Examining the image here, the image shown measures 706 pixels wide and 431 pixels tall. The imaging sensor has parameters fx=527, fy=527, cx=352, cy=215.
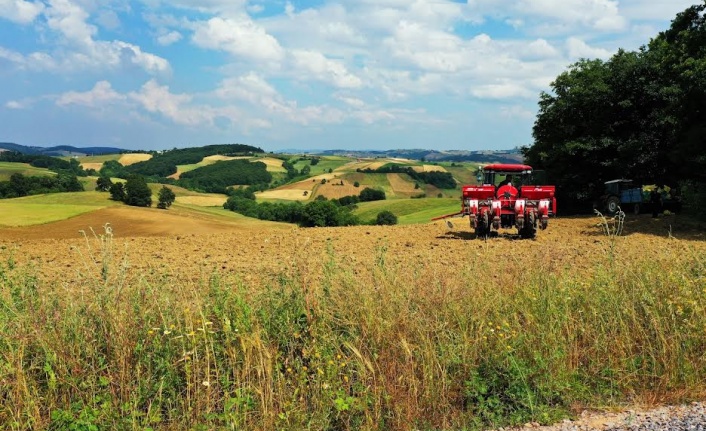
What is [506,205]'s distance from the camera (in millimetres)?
15719

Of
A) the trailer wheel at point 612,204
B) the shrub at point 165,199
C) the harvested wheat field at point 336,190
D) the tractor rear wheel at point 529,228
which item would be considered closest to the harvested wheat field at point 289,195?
the harvested wheat field at point 336,190

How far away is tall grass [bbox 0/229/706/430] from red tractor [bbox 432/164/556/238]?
29.0ft

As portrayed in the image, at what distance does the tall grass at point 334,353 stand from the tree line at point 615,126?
1693cm

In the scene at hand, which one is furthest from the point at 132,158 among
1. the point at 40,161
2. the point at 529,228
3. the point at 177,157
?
the point at 529,228

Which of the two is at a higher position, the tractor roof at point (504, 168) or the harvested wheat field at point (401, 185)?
the tractor roof at point (504, 168)

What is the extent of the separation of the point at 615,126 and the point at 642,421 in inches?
892

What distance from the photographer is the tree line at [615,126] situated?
21703mm

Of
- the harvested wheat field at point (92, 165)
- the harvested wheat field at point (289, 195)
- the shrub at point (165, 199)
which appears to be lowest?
the harvested wheat field at point (289, 195)

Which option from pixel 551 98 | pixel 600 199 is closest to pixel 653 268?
pixel 600 199

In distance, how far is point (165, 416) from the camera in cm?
448

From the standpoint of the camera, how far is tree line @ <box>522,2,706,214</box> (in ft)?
71.2

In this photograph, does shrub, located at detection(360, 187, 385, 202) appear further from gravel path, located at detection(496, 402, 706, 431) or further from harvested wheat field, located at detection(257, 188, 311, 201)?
gravel path, located at detection(496, 402, 706, 431)

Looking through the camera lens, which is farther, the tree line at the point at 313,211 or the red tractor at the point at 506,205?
the tree line at the point at 313,211

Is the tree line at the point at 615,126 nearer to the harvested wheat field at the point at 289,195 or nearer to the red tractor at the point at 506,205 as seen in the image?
the red tractor at the point at 506,205
